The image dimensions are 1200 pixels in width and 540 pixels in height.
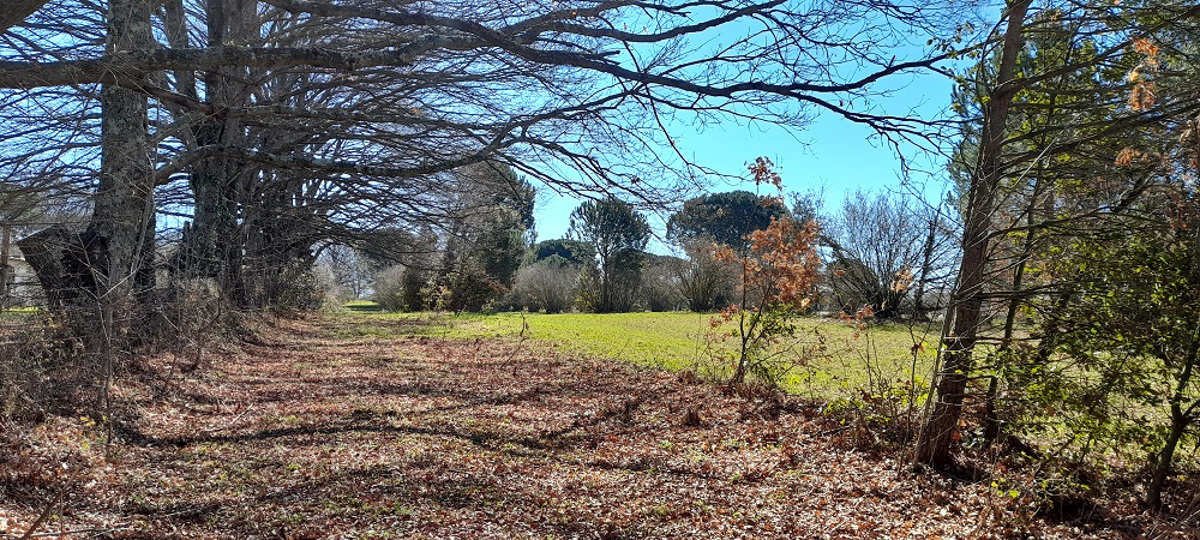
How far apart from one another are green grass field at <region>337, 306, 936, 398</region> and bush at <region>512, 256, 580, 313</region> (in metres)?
7.32

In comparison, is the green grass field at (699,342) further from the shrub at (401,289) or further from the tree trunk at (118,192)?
the tree trunk at (118,192)

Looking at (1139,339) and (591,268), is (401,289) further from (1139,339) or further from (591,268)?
(1139,339)

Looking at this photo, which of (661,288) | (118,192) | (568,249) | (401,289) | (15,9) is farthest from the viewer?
(568,249)

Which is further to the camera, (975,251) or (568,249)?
(568,249)

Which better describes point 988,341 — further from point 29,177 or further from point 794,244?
point 29,177

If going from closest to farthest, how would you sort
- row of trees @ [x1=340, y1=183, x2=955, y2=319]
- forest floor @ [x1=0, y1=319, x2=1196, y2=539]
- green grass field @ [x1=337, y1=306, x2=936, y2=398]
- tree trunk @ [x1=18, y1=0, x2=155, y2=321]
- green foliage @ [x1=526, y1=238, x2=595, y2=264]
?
forest floor @ [x1=0, y1=319, x2=1196, y2=539], tree trunk @ [x1=18, y1=0, x2=155, y2=321], green grass field @ [x1=337, y1=306, x2=936, y2=398], row of trees @ [x1=340, y1=183, x2=955, y2=319], green foliage @ [x1=526, y1=238, x2=595, y2=264]

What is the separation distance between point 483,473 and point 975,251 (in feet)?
13.3

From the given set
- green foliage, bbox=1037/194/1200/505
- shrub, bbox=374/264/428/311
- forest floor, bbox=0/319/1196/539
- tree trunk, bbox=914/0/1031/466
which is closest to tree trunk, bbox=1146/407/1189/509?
green foliage, bbox=1037/194/1200/505

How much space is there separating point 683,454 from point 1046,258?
10.7ft

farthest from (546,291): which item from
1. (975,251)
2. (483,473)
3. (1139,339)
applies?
(1139,339)

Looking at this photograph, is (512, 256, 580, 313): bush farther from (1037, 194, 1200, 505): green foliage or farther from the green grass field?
(1037, 194, 1200, 505): green foliage

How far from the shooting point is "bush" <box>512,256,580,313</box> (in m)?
32.4

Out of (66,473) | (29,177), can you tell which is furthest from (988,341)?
(29,177)

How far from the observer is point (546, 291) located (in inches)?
1281
